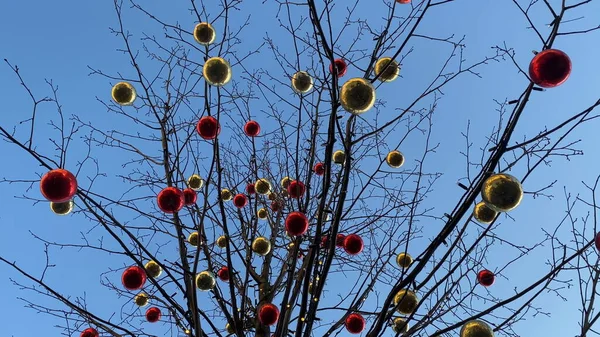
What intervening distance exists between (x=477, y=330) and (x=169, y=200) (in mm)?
1886

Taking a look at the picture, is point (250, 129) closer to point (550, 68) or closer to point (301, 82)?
point (301, 82)

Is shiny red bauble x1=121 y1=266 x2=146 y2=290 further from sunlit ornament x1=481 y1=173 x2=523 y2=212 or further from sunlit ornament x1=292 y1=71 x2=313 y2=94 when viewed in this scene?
sunlit ornament x1=481 y1=173 x2=523 y2=212

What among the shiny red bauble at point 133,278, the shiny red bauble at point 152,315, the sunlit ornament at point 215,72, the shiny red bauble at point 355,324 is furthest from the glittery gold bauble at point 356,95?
the shiny red bauble at point 152,315

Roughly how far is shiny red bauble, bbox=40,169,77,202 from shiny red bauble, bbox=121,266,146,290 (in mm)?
808

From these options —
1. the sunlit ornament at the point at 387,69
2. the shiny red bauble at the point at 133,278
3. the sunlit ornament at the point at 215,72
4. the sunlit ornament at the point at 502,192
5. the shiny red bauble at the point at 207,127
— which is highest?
the sunlit ornament at the point at 387,69

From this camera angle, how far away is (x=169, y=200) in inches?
111

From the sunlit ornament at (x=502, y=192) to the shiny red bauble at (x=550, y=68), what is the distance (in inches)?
18.4

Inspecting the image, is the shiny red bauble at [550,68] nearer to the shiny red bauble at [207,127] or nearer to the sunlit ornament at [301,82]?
the sunlit ornament at [301,82]

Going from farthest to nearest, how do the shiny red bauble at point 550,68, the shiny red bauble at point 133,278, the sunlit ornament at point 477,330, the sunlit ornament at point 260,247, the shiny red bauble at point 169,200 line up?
the sunlit ornament at point 260,247 < the shiny red bauble at point 133,278 < the shiny red bauble at point 169,200 < the sunlit ornament at point 477,330 < the shiny red bauble at point 550,68

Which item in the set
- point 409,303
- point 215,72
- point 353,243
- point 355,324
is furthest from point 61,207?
point 409,303

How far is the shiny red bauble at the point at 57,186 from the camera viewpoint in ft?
7.48

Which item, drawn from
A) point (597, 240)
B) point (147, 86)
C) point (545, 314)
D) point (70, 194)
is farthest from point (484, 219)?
point (147, 86)

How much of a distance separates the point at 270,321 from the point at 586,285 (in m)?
2.26

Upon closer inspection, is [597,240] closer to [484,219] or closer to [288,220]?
[484,219]
